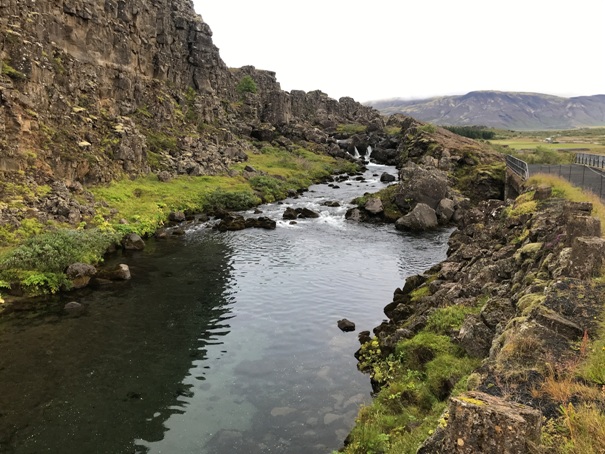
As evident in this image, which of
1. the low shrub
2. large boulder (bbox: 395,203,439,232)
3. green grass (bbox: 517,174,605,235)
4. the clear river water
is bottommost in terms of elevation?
the clear river water

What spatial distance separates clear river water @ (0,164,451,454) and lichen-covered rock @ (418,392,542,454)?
1173cm

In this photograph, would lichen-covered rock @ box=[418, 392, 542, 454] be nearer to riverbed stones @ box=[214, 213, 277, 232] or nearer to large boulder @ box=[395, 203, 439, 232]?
riverbed stones @ box=[214, 213, 277, 232]

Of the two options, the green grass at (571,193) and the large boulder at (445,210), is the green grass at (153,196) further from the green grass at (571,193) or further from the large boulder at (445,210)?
the green grass at (571,193)

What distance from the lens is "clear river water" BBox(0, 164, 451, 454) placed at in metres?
19.1

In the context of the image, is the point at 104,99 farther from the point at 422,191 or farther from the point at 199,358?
the point at 199,358

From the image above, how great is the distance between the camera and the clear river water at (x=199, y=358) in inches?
752

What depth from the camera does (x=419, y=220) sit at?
59.2m

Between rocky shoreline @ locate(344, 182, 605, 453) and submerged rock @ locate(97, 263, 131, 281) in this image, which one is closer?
rocky shoreline @ locate(344, 182, 605, 453)

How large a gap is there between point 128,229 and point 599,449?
49.2 metres

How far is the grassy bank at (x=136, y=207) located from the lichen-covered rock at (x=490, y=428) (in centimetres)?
3439

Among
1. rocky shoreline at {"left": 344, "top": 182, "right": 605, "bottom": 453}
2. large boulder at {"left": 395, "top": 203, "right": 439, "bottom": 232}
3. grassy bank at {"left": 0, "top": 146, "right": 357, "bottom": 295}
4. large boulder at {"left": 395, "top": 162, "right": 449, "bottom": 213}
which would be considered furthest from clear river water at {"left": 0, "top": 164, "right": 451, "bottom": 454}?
large boulder at {"left": 395, "top": 162, "right": 449, "bottom": 213}

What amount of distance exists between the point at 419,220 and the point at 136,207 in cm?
3830

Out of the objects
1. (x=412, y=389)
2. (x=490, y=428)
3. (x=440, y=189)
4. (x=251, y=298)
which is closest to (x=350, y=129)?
(x=440, y=189)

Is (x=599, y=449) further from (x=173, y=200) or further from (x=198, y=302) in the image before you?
(x=173, y=200)
